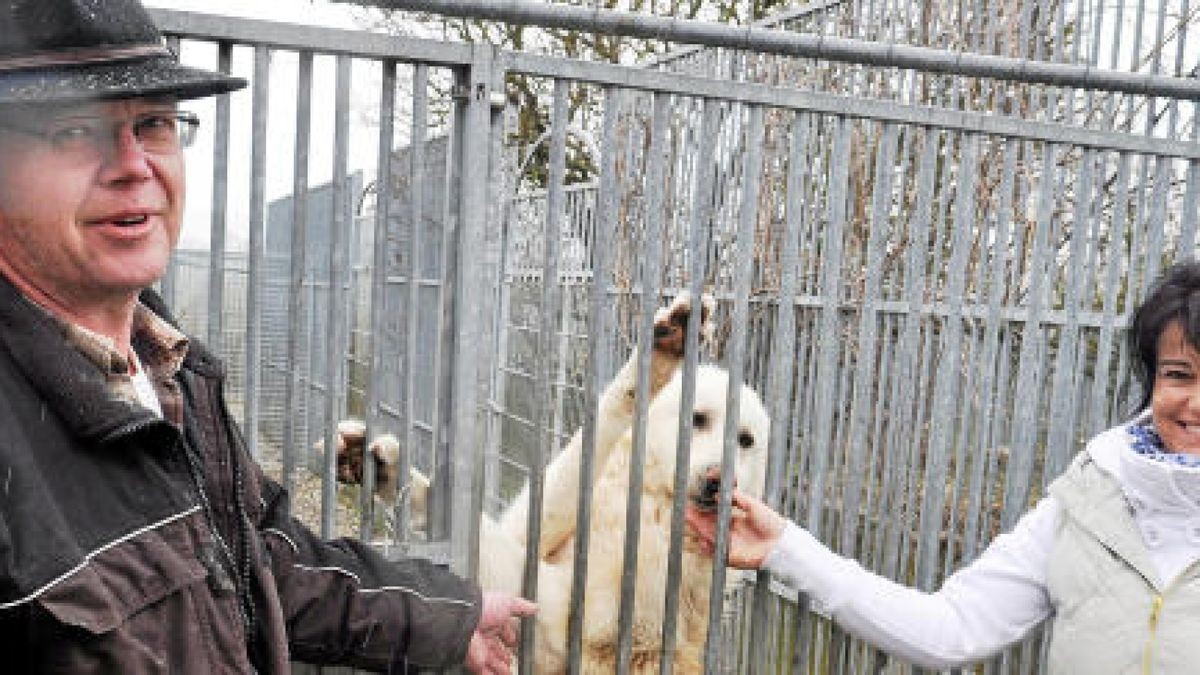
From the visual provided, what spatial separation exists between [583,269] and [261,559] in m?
4.76

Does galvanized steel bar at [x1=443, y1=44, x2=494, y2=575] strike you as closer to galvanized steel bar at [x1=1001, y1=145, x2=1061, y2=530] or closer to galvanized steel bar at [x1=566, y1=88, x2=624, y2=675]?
galvanized steel bar at [x1=566, y1=88, x2=624, y2=675]

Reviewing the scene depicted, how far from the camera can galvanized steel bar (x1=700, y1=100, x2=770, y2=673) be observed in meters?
2.38

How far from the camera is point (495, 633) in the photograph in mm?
2322

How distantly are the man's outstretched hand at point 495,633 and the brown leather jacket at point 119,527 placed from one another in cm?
54

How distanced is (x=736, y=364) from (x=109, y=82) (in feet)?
4.93

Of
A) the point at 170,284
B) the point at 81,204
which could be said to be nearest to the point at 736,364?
the point at 170,284

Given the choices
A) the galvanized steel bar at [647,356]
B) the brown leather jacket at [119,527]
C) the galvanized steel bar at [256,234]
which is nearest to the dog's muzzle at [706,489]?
the galvanized steel bar at [647,356]

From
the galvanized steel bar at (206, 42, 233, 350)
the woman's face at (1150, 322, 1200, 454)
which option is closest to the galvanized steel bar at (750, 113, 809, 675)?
the woman's face at (1150, 322, 1200, 454)

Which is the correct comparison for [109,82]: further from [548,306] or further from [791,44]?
[791,44]

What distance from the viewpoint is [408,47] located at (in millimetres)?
2098

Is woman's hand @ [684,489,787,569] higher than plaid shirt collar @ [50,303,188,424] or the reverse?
the reverse

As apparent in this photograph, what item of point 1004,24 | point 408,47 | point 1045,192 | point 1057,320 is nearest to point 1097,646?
point 1045,192

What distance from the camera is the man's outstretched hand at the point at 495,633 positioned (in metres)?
2.26

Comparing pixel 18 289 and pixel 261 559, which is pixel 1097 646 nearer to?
pixel 261 559
